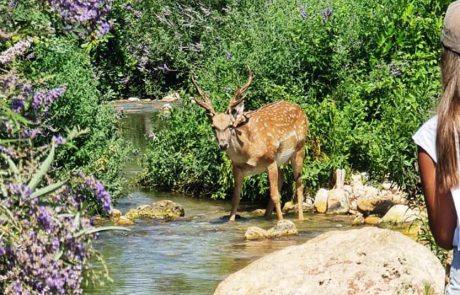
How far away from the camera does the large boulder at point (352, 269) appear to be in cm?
741

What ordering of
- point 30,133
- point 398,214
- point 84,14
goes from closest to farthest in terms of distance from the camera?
point 30,133
point 84,14
point 398,214

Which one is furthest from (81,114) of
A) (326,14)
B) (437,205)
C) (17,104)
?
(437,205)

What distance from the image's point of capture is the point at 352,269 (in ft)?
24.6

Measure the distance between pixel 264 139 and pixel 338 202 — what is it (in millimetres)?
1205

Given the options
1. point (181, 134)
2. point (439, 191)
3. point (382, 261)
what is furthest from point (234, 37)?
point (439, 191)

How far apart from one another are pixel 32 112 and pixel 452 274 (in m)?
2.90

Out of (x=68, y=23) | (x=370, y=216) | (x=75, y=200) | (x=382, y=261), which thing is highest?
(x=68, y=23)

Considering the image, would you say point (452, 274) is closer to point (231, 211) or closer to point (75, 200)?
point (75, 200)

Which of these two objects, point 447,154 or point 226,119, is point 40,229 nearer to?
point 447,154

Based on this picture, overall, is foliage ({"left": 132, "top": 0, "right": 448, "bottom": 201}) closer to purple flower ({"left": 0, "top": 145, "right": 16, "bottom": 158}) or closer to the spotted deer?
the spotted deer

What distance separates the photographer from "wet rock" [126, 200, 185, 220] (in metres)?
15.6

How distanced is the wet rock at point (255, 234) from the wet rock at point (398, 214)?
153 centimetres

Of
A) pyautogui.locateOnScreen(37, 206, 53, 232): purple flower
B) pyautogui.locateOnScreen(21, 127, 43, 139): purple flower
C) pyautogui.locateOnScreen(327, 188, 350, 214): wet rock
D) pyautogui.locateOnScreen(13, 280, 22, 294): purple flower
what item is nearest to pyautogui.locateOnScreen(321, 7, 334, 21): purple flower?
pyautogui.locateOnScreen(327, 188, 350, 214): wet rock

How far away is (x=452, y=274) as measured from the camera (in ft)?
10.7
